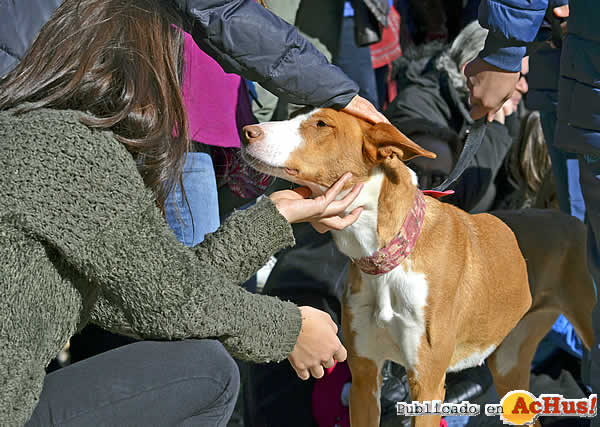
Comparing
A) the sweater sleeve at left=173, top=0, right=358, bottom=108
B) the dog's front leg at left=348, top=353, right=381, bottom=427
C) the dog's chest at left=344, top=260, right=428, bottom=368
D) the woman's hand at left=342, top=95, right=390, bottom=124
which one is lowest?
the dog's front leg at left=348, top=353, right=381, bottom=427

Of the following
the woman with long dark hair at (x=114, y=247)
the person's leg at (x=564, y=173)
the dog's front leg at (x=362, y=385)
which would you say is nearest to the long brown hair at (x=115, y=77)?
the woman with long dark hair at (x=114, y=247)

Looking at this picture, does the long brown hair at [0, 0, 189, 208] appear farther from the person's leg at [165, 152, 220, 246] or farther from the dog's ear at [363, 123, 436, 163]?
the dog's ear at [363, 123, 436, 163]

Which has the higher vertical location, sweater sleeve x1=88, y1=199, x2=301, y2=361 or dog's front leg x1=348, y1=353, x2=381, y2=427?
sweater sleeve x1=88, y1=199, x2=301, y2=361

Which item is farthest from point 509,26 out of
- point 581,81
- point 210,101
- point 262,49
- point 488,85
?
point 210,101

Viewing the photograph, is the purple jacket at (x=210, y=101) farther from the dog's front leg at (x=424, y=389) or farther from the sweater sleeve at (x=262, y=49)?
the dog's front leg at (x=424, y=389)

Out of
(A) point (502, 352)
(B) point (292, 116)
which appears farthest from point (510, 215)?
(B) point (292, 116)

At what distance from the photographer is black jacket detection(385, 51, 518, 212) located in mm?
3932

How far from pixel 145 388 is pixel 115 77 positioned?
73 cm

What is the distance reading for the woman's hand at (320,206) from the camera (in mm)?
1934

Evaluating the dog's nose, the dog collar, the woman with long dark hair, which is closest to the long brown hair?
the woman with long dark hair

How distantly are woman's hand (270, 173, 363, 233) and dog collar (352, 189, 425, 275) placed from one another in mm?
165

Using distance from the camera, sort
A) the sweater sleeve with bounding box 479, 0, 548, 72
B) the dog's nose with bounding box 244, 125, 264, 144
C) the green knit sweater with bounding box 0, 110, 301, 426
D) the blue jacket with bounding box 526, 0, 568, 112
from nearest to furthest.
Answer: the green knit sweater with bounding box 0, 110, 301, 426
the dog's nose with bounding box 244, 125, 264, 144
the sweater sleeve with bounding box 479, 0, 548, 72
the blue jacket with bounding box 526, 0, 568, 112

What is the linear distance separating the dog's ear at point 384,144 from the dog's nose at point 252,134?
1.15ft

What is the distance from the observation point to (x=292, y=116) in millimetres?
2385
